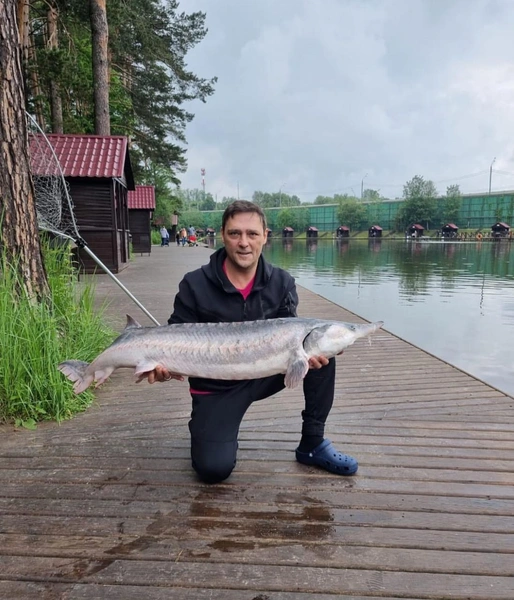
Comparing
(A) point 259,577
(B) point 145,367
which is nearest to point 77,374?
(B) point 145,367

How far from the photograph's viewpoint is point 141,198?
25859 mm

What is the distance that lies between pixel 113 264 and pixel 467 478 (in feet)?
43.4

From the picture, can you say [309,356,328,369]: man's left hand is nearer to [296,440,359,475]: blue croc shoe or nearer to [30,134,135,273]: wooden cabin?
→ [296,440,359,475]: blue croc shoe

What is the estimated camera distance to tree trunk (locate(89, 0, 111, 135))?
1390 cm

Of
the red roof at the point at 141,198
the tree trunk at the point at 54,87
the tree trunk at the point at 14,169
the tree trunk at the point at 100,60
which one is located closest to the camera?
the tree trunk at the point at 14,169

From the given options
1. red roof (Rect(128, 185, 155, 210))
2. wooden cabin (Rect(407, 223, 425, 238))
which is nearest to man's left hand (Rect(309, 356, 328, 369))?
red roof (Rect(128, 185, 155, 210))

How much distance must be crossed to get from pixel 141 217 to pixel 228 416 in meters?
24.9

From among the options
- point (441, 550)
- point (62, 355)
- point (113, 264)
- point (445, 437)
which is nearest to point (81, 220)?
point (113, 264)

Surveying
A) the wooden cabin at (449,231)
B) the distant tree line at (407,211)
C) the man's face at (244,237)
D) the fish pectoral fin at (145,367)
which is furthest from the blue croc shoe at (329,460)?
the wooden cabin at (449,231)

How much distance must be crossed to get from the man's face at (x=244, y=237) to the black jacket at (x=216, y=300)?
153 millimetres

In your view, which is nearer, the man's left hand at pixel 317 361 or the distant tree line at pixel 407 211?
the man's left hand at pixel 317 361

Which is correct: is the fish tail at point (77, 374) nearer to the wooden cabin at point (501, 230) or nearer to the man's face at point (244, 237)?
the man's face at point (244, 237)

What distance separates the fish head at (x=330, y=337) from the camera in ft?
8.64

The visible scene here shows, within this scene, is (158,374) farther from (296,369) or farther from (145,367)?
(296,369)
